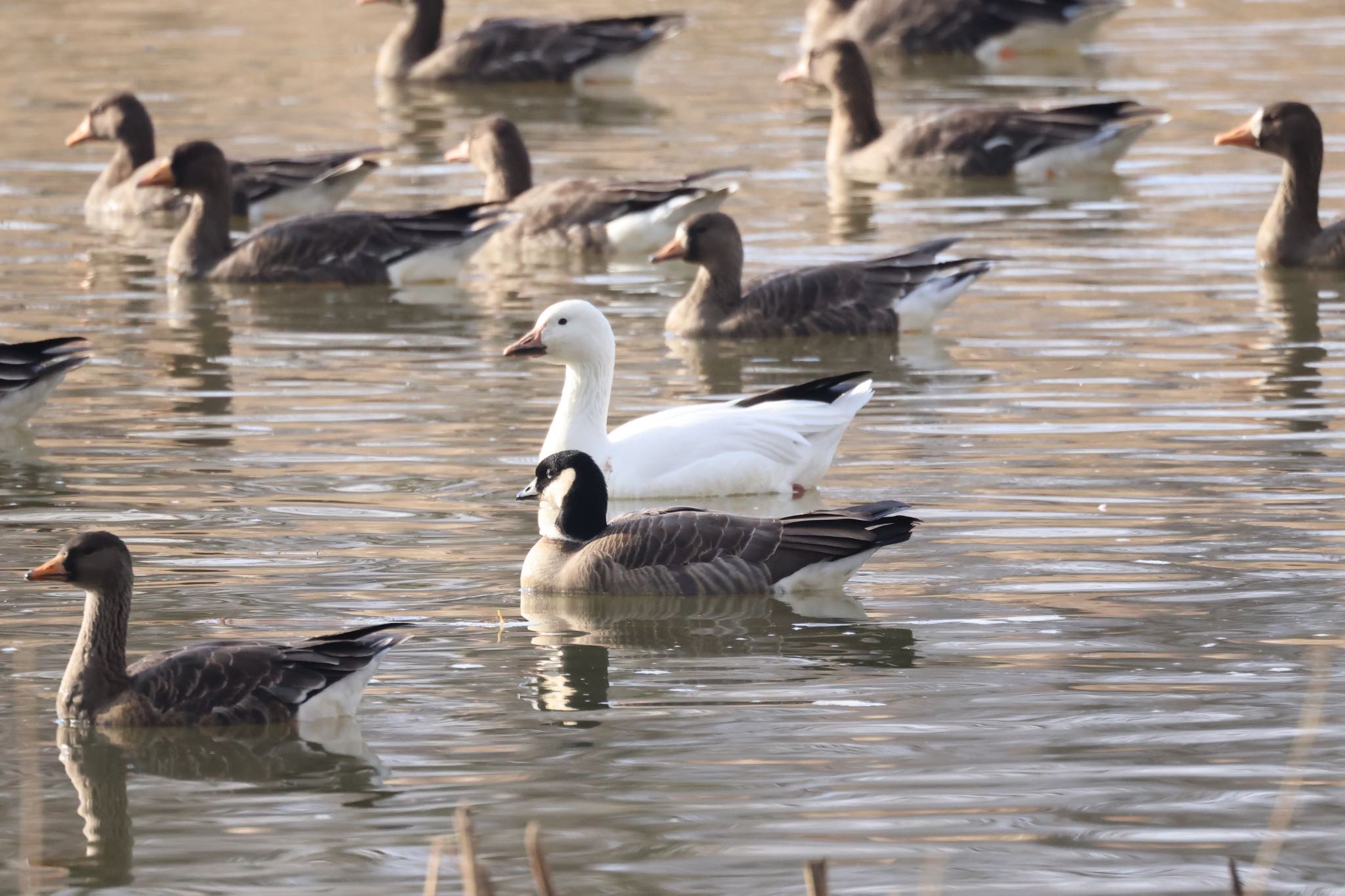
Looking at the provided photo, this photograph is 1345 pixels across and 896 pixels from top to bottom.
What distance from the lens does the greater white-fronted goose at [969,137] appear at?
66.0 feet

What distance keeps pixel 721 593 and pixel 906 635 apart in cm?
98

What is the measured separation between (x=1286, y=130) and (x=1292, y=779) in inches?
419

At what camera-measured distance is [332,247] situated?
16.9 meters

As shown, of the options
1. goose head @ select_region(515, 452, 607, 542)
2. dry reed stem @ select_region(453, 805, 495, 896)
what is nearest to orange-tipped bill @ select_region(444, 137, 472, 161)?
goose head @ select_region(515, 452, 607, 542)

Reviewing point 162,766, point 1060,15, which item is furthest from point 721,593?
point 1060,15

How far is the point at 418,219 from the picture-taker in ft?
55.2

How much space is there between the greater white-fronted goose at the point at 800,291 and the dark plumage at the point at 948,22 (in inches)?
492

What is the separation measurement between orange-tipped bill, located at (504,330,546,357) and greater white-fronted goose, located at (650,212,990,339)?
325cm

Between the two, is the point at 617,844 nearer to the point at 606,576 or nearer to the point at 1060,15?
the point at 606,576

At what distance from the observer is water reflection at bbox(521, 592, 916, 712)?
27.2ft

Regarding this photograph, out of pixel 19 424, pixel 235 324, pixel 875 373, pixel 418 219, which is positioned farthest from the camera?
pixel 418 219

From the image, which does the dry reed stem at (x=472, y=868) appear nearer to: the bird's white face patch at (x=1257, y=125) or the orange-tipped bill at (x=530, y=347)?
the orange-tipped bill at (x=530, y=347)

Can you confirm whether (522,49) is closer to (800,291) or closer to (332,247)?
(332,247)

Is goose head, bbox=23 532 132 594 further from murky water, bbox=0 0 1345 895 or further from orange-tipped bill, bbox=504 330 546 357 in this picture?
orange-tipped bill, bbox=504 330 546 357
